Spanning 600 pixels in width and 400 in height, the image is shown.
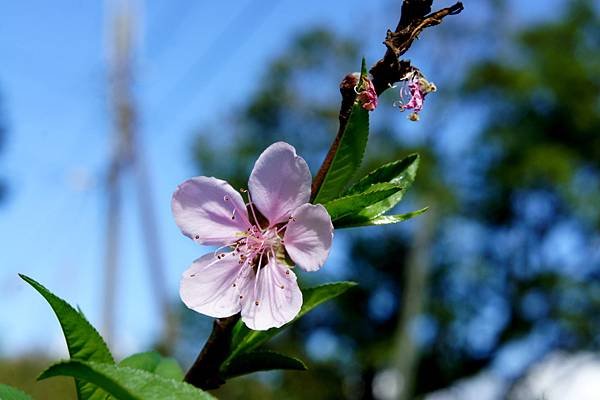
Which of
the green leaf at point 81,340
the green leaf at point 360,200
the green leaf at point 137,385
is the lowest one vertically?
the green leaf at point 137,385

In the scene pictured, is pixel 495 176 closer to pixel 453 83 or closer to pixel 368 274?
pixel 453 83

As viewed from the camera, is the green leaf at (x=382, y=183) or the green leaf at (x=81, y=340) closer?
the green leaf at (x=81, y=340)

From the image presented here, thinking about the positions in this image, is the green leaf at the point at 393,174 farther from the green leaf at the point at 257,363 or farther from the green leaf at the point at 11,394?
the green leaf at the point at 11,394

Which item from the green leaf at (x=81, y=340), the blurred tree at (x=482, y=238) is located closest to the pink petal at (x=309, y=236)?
the green leaf at (x=81, y=340)

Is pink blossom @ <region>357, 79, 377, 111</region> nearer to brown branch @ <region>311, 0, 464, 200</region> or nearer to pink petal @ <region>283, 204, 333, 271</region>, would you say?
brown branch @ <region>311, 0, 464, 200</region>

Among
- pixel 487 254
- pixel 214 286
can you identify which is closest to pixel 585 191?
pixel 487 254

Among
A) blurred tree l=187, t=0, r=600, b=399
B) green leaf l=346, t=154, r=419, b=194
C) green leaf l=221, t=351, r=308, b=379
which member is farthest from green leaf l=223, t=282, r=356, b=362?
blurred tree l=187, t=0, r=600, b=399
